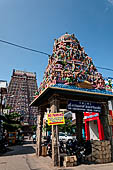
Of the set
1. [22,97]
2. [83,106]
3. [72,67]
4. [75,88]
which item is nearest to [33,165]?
[83,106]

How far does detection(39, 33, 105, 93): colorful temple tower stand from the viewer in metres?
8.54

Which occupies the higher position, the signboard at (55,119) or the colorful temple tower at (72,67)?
the colorful temple tower at (72,67)

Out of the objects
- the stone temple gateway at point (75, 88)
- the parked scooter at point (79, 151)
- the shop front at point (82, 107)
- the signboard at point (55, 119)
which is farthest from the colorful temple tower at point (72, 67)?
the parked scooter at point (79, 151)

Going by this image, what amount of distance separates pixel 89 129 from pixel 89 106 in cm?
1291

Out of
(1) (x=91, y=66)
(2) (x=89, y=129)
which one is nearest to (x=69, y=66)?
(1) (x=91, y=66)

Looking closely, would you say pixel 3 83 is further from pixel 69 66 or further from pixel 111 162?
pixel 111 162

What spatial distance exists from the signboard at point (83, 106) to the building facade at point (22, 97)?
66.5 meters

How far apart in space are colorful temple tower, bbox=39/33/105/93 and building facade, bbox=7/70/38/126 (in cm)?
6512

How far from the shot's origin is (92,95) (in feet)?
28.9

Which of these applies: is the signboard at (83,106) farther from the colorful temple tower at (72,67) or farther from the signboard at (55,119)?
the colorful temple tower at (72,67)

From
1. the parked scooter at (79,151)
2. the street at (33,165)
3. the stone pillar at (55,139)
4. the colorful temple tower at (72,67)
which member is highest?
the colorful temple tower at (72,67)

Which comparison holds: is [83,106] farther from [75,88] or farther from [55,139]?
[55,139]

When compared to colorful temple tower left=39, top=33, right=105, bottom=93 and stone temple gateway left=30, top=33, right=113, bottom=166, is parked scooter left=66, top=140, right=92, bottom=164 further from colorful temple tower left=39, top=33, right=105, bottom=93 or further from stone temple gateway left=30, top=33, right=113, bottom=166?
colorful temple tower left=39, top=33, right=105, bottom=93

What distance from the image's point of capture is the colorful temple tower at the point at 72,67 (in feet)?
28.0
